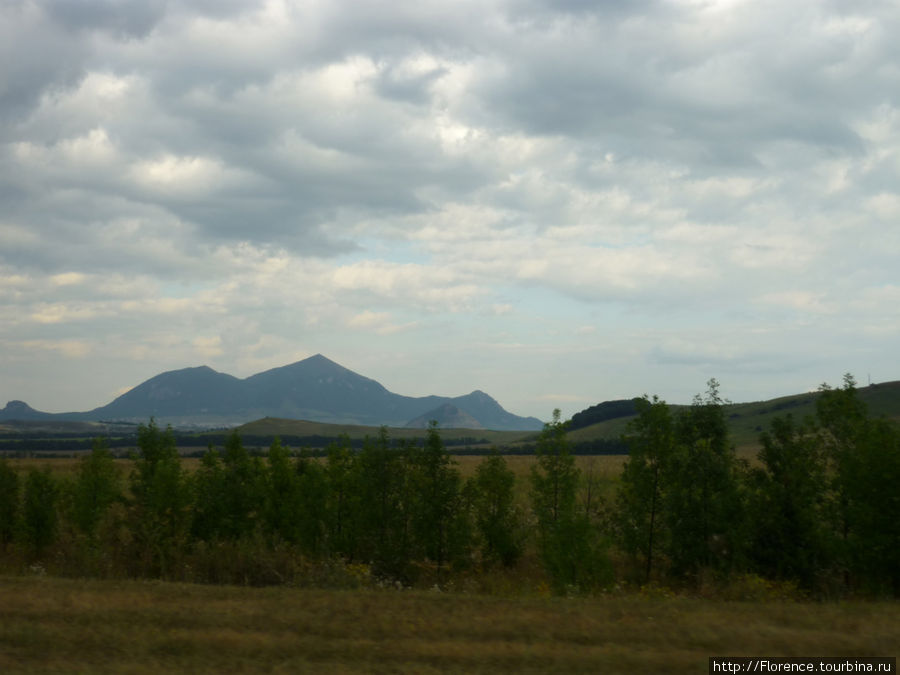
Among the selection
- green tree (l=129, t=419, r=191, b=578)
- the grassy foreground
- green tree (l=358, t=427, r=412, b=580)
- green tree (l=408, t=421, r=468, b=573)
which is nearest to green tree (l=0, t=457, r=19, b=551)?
green tree (l=129, t=419, r=191, b=578)

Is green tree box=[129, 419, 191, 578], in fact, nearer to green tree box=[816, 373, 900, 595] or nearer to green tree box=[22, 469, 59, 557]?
green tree box=[22, 469, 59, 557]

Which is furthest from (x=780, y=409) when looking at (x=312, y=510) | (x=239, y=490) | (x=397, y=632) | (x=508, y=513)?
(x=397, y=632)

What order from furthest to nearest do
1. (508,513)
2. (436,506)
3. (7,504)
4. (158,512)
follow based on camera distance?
1. (7,504)
2. (508,513)
3. (436,506)
4. (158,512)

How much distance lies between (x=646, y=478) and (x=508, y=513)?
6.12 meters

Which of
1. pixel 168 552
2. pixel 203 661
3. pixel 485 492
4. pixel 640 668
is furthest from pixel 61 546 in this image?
pixel 640 668

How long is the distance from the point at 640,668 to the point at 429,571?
50.0 ft

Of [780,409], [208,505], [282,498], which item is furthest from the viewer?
[780,409]

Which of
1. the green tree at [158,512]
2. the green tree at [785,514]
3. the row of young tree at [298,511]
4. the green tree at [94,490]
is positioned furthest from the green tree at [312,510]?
the green tree at [785,514]

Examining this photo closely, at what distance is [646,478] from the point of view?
23656 mm

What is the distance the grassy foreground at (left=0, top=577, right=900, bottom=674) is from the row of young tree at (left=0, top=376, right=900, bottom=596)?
5.28m

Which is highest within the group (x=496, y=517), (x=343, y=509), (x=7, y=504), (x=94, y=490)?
(x=94, y=490)

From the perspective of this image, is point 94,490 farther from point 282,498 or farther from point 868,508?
point 868,508

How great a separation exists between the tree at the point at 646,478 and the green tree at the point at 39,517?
→ 21.2m

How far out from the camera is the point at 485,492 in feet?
91.6
